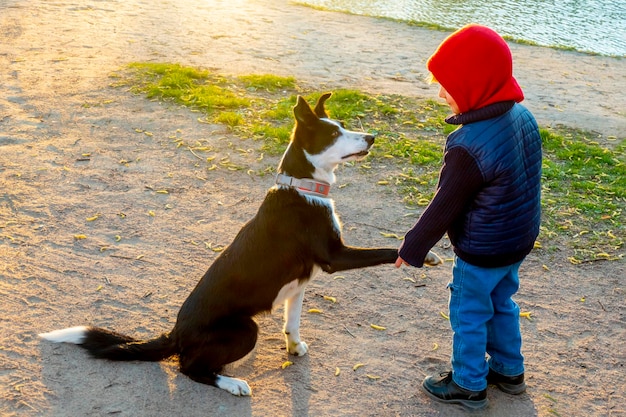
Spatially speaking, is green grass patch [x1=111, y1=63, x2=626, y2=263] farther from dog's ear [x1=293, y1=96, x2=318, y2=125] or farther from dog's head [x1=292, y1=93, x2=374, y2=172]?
dog's ear [x1=293, y1=96, x2=318, y2=125]

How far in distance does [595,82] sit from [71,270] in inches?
327

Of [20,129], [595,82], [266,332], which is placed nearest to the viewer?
[266,332]

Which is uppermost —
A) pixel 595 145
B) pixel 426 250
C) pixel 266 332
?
pixel 426 250

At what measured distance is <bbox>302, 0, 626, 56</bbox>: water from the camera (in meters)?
13.0

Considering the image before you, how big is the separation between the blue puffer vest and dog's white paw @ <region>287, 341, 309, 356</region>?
1256mm

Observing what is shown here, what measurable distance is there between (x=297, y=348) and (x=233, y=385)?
1.77 feet

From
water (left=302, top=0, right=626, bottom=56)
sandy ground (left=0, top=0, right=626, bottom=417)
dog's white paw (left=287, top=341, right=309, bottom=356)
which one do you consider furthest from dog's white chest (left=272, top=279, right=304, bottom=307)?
water (left=302, top=0, right=626, bottom=56)

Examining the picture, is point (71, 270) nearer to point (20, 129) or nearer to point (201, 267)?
point (201, 267)

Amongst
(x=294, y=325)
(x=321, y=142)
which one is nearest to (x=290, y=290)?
(x=294, y=325)

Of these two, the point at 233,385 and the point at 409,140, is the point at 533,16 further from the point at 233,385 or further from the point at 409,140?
the point at 233,385

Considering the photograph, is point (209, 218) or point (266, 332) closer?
point (266, 332)

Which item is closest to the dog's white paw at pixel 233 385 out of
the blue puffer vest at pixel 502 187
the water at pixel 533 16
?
the blue puffer vest at pixel 502 187

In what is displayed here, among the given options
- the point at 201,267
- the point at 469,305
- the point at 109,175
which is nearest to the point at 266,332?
the point at 201,267

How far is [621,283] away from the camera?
513cm
